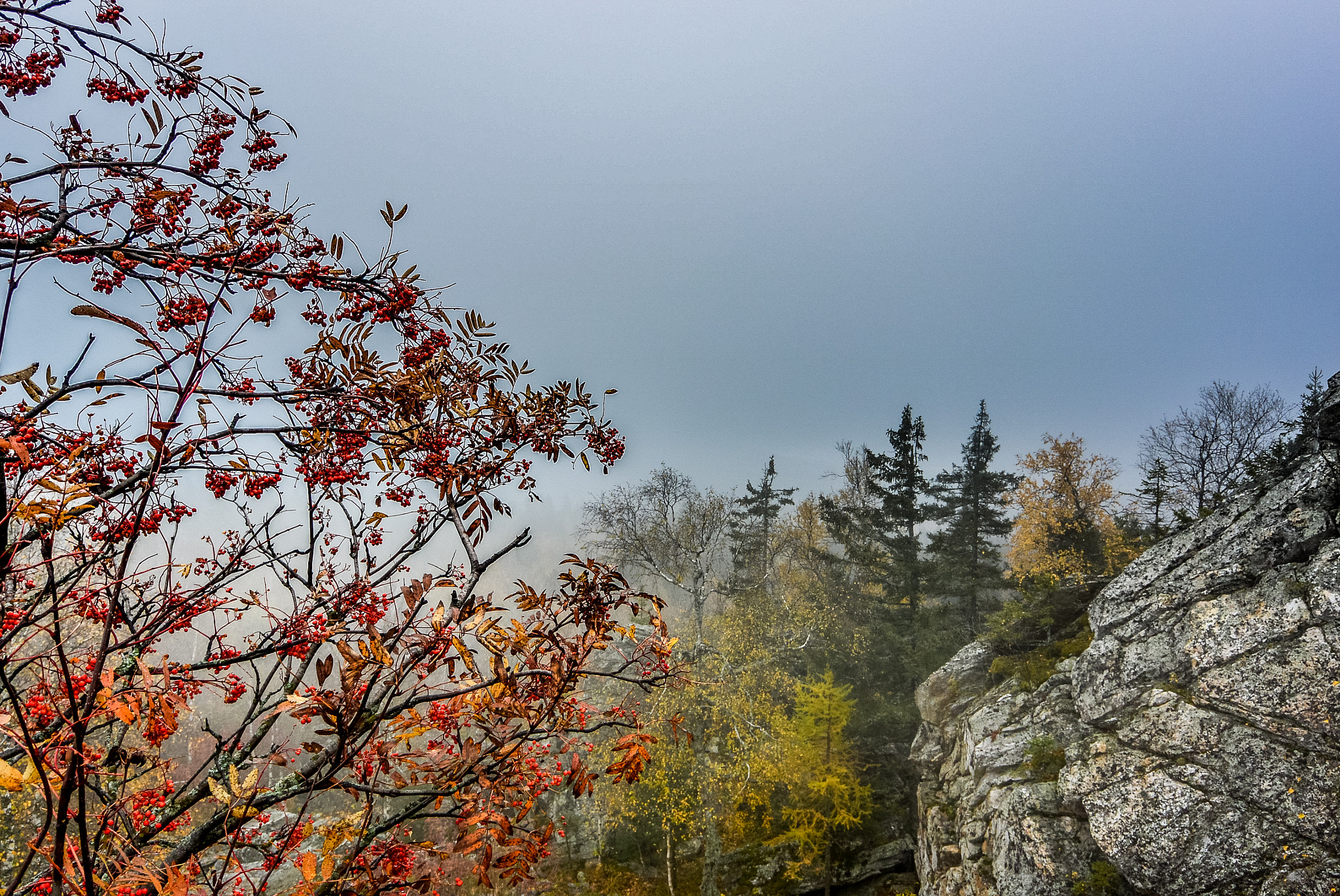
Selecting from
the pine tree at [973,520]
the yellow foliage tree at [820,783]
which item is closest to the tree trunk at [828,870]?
the yellow foliage tree at [820,783]

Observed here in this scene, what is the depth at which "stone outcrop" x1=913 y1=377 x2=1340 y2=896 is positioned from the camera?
834cm

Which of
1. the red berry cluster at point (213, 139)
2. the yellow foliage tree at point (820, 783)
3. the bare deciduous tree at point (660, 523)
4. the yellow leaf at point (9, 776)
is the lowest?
Answer: the yellow foliage tree at point (820, 783)

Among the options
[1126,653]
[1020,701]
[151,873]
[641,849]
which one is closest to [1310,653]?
[1126,653]

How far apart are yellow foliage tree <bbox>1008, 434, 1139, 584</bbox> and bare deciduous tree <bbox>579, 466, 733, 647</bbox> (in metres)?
14.9

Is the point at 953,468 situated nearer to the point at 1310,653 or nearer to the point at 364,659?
the point at 1310,653

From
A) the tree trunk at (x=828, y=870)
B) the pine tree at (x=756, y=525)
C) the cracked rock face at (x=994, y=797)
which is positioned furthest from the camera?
the pine tree at (x=756, y=525)

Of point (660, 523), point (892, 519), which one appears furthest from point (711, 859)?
point (892, 519)

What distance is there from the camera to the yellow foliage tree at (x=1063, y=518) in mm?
23391

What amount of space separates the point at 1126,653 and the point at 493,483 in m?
14.5

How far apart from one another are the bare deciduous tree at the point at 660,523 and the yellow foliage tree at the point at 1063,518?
14.9m

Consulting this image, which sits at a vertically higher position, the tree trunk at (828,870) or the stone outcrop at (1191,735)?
the stone outcrop at (1191,735)

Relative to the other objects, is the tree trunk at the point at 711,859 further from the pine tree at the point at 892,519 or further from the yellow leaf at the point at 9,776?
the yellow leaf at the point at 9,776

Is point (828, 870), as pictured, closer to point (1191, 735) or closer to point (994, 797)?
point (994, 797)

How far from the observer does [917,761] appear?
622 inches
